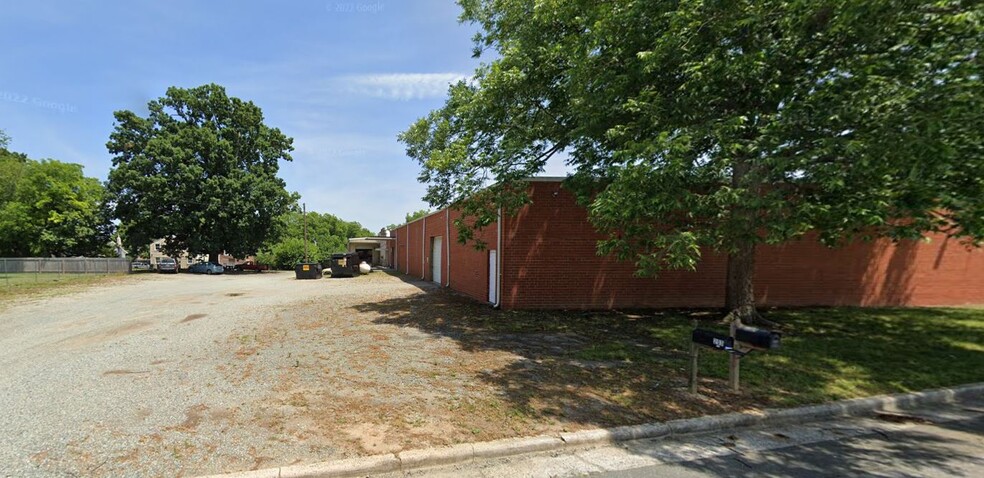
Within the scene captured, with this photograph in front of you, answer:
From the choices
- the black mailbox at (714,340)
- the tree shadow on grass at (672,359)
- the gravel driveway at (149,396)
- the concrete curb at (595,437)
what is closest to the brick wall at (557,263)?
the tree shadow on grass at (672,359)

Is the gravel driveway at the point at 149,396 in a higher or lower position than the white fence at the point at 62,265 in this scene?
lower

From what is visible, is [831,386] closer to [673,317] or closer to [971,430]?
[971,430]

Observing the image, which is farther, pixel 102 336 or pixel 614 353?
pixel 102 336

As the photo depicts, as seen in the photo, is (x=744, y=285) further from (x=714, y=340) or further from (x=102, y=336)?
(x=102, y=336)

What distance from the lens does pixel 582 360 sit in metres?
7.07

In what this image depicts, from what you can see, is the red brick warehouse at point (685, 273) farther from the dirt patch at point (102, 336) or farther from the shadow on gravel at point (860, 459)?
the dirt patch at point (102, 336)

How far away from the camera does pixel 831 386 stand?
18.9 ft

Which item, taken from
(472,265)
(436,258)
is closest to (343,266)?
(436,258)

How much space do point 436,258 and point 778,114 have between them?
17.5 m

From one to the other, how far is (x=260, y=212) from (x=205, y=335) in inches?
1340

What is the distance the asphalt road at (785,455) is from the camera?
369 cm

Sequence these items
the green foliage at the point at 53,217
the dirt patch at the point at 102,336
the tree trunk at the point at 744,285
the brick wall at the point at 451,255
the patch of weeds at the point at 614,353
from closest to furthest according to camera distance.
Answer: the patch of weeds at the point at 614,353, the dirt patch at the point at 102,336, the tree trunk at the point at 744,285, the brick wall at the point at 451,255, the green foliage at the point at 53,217

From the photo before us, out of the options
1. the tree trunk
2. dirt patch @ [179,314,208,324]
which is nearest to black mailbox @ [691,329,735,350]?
the tree trunk

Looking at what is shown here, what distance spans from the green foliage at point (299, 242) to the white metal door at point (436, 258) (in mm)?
25380
